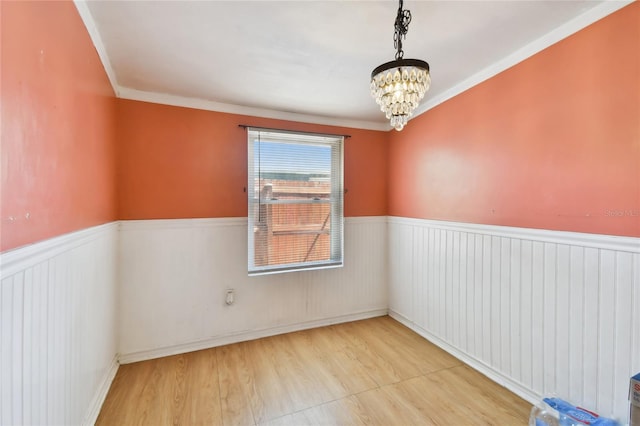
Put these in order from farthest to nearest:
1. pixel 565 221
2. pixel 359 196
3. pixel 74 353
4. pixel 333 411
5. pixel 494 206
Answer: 1. pixel 359 196
2. pixel 494 206
3. pixel 333 411
4. pixel 565 221
5. pixel 74 353

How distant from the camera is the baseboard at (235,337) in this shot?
2436mm

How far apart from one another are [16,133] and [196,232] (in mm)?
1807

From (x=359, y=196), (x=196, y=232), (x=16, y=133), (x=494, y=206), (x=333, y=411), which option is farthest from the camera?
(x=359, y=196)

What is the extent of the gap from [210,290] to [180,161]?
1.27m

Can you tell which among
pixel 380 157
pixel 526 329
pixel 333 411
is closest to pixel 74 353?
pixel 333 411

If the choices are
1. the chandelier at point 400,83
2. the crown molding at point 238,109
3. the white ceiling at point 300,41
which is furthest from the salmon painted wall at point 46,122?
the chandelier at point 400,83

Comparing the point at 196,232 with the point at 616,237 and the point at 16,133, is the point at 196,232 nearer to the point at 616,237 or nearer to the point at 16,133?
the point at 16,133

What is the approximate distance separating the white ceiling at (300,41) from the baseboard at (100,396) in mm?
2233

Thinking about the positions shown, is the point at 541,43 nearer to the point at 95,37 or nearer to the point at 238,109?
the point at 238,109

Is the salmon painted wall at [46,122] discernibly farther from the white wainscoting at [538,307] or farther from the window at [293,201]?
the white wainscoting at [538,307]

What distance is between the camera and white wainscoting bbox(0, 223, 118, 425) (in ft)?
2.92

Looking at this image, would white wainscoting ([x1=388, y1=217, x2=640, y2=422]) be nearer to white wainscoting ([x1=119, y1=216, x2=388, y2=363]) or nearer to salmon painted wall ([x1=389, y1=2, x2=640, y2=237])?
salmon painted wall ([x1=389, y1=2, x2=640, y2=237])

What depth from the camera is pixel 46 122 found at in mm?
1086

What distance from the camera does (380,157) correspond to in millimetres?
3428
